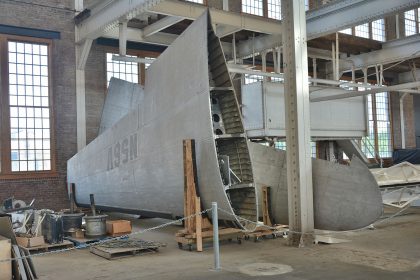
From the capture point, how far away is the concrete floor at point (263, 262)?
579cm

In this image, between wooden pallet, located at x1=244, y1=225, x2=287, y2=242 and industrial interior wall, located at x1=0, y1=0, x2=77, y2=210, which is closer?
wooden pallet, located at x1=244, y1=225, x2=287, y2=242

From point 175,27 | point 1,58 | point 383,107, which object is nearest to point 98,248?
point 1,58

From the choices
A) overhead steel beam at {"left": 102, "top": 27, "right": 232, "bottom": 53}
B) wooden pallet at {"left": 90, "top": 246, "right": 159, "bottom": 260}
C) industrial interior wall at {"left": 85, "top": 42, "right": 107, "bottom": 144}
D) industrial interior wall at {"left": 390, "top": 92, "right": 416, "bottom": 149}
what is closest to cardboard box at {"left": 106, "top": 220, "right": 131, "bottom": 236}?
wooden pallet at {"left": 90, "top": 246, "right": 159, "bottom": 260}

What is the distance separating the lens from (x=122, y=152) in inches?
378

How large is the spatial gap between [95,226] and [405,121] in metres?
23.1

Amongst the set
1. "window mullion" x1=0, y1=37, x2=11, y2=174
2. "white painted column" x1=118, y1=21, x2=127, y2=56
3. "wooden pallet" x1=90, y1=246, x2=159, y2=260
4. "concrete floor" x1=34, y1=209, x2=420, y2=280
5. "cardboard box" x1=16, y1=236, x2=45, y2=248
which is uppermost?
"white painted column" x1=118, y1=21, x2=127, y2=56

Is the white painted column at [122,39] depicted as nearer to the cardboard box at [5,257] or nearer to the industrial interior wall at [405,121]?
the cardboard box at [5,257]

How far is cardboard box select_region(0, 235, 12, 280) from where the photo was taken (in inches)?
221

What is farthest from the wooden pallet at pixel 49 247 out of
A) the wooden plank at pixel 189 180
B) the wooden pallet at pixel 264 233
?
the wooden pallet at pixel 264 233

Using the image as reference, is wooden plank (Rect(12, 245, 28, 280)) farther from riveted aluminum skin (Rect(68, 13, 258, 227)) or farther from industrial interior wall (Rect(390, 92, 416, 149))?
industrial interior wall (Rect(390, 92, 416, 149))

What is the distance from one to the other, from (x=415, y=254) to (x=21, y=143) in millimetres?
12063

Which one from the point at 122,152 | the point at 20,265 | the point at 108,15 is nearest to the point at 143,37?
the point at 108,15

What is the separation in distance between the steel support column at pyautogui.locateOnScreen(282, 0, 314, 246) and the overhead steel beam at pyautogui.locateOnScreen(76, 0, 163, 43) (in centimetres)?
336

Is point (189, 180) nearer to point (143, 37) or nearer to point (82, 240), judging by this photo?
point (82, 240)
